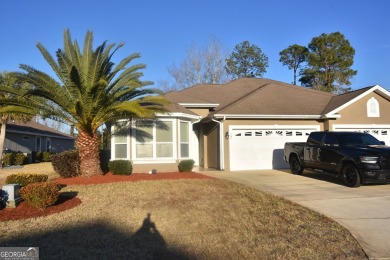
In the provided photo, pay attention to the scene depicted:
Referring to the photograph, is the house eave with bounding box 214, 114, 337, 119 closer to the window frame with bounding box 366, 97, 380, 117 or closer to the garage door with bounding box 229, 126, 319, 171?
the garage door with bounding box 229, 126, 319, 171

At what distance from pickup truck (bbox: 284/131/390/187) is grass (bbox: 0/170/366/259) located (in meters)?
3.51

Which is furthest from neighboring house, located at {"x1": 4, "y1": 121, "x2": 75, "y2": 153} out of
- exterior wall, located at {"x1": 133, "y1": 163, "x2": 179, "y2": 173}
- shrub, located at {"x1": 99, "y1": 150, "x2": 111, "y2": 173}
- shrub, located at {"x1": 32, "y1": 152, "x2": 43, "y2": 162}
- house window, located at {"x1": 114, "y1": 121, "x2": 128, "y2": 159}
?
exterior wall, located at {"x1": 133, "y1": 163, "x2": 179, "y2": 173}

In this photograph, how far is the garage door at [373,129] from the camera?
61.1 ft

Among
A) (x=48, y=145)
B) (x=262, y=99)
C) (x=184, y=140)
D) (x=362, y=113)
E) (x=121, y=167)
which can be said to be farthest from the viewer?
(x=48, y=145)

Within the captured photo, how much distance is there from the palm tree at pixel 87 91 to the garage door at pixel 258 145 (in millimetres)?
5142

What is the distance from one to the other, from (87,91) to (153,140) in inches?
177

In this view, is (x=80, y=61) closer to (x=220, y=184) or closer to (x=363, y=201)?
(x=220, y=184)

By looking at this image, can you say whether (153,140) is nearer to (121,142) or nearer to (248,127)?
(121,142)

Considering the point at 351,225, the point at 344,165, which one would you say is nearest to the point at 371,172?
the point at 344,165

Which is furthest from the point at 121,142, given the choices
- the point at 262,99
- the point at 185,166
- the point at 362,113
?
the point at 362,113

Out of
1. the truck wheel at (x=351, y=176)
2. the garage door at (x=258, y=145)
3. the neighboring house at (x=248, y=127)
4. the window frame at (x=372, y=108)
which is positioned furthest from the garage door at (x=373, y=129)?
the truck wheel at (x=351, y=176)

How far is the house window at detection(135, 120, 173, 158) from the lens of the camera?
1596 centimetres

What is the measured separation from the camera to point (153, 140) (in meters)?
16.0

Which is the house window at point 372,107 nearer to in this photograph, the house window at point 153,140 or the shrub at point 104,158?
the house window at point 153,140
